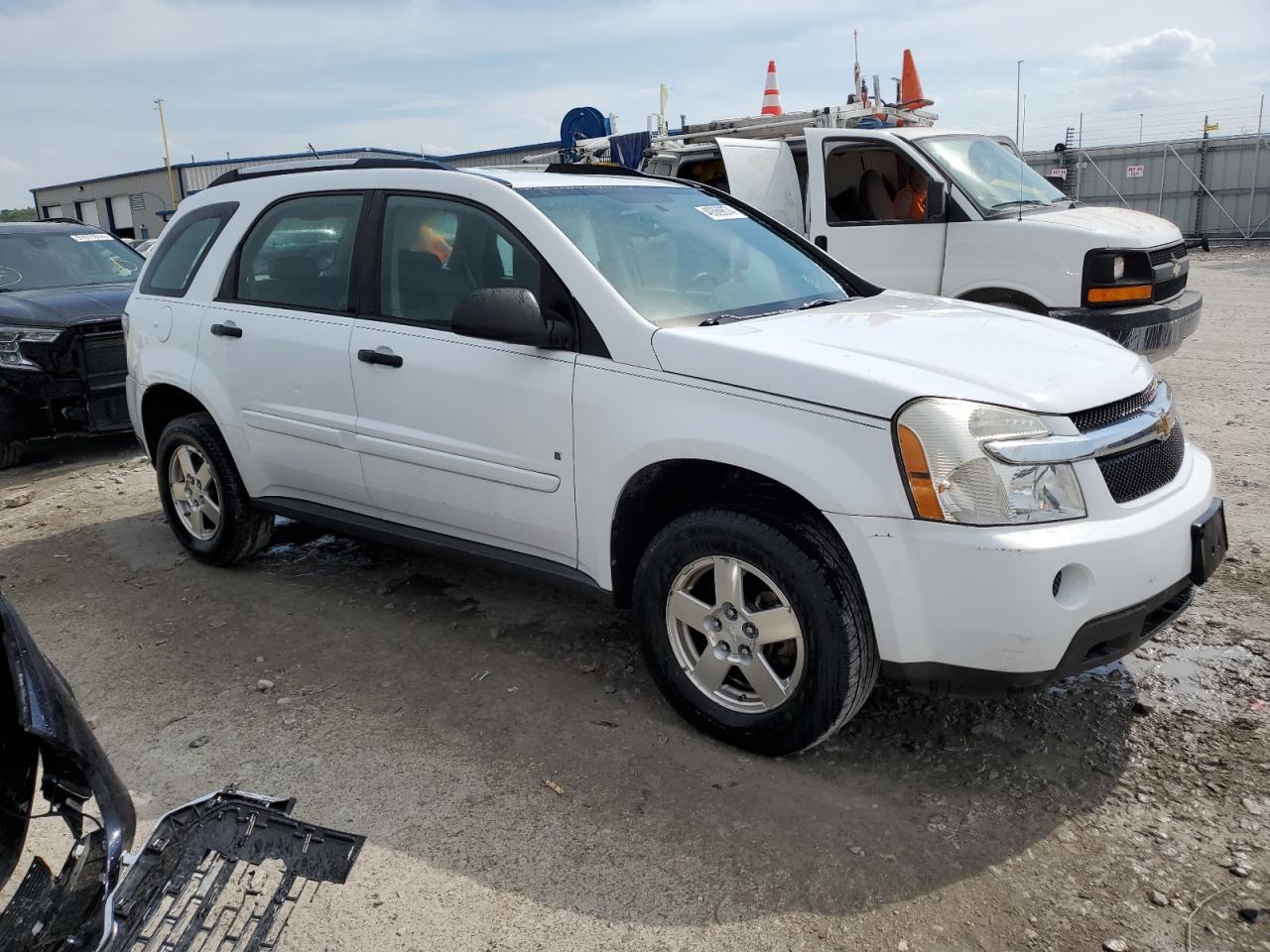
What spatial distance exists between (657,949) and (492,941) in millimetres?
402

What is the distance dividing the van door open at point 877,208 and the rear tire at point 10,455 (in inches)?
239

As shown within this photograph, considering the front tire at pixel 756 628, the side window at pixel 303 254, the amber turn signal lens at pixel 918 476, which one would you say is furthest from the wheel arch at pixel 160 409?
the amber turn signal lens at pixel 918 476

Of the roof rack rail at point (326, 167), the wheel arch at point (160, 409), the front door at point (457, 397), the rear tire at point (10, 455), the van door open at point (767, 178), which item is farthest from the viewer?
the van door open at point (767, 178)

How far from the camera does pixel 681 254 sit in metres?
3.87

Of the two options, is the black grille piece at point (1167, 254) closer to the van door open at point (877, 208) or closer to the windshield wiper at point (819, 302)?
the van door open at point (877, 208)

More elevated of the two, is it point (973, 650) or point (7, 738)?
point (7, 738)

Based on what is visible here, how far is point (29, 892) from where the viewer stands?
2141 mm

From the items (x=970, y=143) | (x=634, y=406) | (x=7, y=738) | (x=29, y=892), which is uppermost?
(x=970, y=143)

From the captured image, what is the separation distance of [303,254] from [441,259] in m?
0.84

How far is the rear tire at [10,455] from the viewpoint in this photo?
7.58 metres

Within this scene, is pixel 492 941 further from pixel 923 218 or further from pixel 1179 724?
pixel 923 218

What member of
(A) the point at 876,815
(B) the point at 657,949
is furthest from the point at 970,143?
(B) the point at 657,949

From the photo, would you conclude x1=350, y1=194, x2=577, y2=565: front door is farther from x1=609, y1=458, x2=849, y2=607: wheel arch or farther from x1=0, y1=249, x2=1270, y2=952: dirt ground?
x1=0, y1=249, x2=1270, y2=952: dirt ground

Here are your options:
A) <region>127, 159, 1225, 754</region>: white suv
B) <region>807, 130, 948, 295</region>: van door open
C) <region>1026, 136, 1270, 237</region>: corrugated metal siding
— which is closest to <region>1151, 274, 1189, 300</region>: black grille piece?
<region>807, 130, 948, 295</region>: van door open
